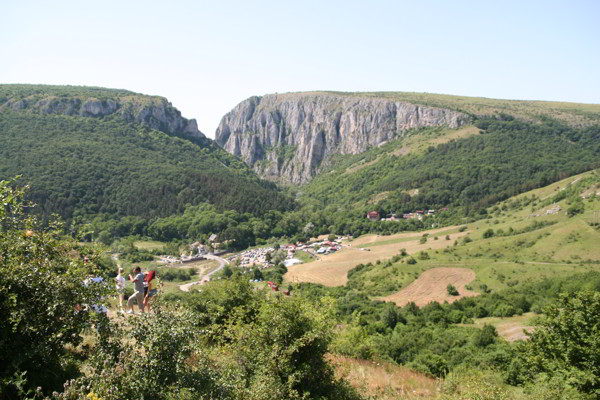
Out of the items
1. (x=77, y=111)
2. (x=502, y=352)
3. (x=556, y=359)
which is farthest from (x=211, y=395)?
(x=77, y=111)

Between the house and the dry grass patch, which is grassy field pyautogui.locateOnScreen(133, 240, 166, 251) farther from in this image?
the dry grass patch

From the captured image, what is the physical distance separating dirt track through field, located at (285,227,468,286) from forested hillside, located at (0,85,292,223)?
51555 millimetres

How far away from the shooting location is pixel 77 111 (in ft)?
565

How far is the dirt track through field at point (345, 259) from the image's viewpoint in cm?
7991

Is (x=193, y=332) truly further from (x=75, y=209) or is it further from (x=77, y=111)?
(x=77, y=111)

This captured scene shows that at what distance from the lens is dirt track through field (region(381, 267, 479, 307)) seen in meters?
61.3

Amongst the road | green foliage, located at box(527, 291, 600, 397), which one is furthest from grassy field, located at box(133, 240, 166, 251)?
green foliage, located at box(527, 291, 600, 397)

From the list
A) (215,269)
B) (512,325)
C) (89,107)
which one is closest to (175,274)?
(215,269)

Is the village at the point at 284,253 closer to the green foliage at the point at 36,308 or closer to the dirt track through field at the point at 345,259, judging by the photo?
the dirt track through field at the point at 345,259

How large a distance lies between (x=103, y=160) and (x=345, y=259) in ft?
329

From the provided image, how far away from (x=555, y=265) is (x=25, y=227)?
248 ft

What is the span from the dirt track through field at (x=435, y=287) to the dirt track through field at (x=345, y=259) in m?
15.4

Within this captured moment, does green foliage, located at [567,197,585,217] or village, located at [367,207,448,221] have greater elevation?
green foliage, located at [567,197,585,217]

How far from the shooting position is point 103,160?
445ft
